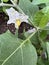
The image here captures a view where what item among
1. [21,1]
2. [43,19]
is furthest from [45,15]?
[21,1]

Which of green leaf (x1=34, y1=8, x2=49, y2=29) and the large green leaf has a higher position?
green leaf (x1=34, y1=8, x2=49, y2=29)

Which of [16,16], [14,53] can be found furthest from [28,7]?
[14,53]

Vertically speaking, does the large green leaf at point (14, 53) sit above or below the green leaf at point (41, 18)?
below

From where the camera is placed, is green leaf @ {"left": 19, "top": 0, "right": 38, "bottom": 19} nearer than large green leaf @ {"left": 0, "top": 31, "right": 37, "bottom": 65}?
No

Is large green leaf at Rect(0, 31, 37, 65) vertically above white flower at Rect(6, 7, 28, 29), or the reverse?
white flower at Rect(6, 7, 28, 29)

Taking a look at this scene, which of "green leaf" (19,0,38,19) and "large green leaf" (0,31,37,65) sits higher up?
"green leaf" (19,0,38,19)

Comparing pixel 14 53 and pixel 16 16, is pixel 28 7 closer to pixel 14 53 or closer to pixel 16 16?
pixel 16 16

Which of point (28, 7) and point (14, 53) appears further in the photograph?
point (28, 7)

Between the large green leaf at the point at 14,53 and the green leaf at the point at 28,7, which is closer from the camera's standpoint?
the large green leaf at the point at 14,53
